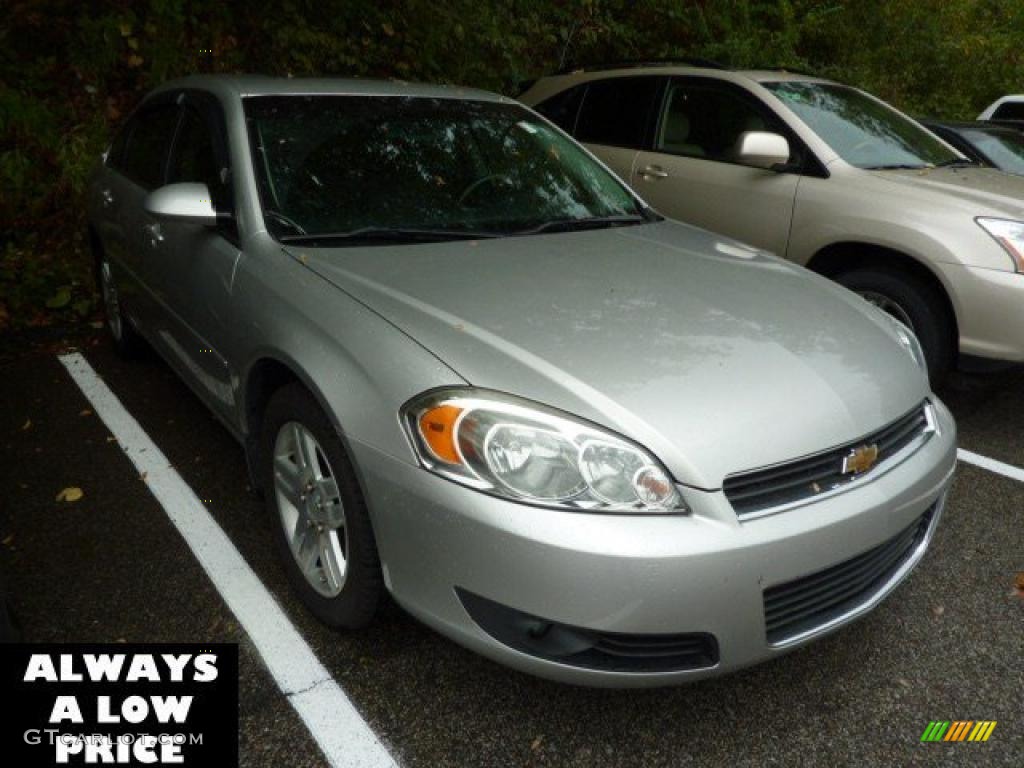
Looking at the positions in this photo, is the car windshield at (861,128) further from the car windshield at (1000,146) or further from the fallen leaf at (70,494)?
the fallen leaf at (70,494)

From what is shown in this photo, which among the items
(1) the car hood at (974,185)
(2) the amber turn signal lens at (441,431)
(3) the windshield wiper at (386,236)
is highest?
(3) the windshield wiper at (386,236)

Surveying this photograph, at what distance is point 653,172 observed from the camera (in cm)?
510

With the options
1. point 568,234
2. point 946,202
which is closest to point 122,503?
point 568,234

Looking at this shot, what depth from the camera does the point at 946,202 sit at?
3951mm

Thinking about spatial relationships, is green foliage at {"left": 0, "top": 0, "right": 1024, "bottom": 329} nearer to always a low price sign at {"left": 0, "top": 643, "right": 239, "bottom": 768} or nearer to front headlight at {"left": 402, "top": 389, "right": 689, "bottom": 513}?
always a low price sign at {"left": 0, "top": 643, "right": 239, "bottom": 768}

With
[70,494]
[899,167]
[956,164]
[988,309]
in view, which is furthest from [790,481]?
[956,164]

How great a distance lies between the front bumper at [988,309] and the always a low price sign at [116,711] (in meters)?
3.34

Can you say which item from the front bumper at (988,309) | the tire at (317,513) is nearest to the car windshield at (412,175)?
the tire at (317,513)

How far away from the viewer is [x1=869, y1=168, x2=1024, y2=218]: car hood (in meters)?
3.91

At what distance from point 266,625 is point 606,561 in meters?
1.21

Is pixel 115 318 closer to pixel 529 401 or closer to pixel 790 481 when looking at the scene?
pixel 529 401

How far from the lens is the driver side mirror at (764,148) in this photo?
431cm

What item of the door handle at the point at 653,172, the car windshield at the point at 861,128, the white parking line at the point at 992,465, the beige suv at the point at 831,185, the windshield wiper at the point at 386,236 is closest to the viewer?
the windshield wiper at the point at 386,236

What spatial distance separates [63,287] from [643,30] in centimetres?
730
